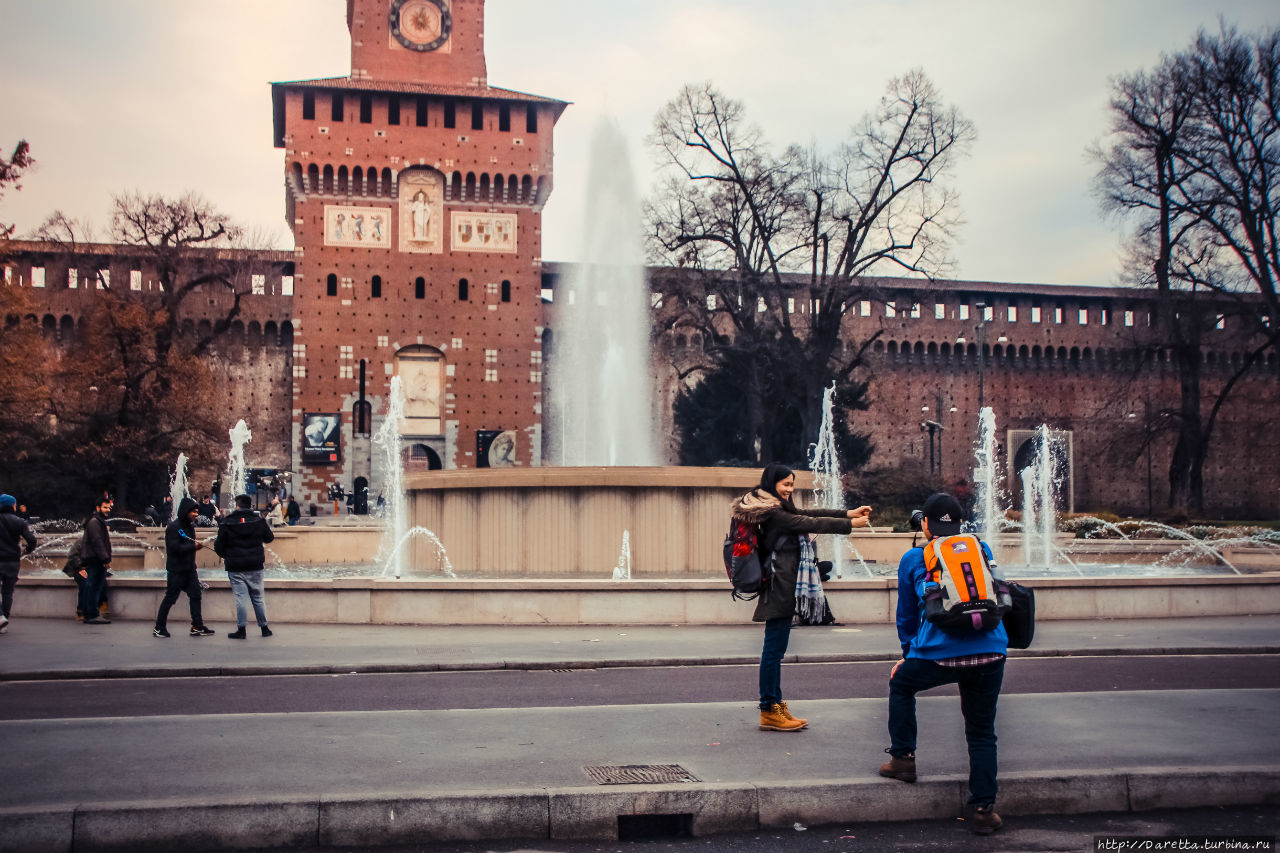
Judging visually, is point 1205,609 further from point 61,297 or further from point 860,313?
point 61,297

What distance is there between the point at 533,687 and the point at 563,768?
326cm

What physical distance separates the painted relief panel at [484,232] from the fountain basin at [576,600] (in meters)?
37.2

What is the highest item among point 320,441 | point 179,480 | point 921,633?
point 320,441

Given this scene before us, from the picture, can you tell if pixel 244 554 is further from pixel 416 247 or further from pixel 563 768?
pixel 416 247

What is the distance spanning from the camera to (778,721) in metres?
6.78

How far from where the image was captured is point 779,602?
6699 mm

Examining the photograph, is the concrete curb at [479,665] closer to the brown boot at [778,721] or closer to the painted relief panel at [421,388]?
the brown boot at [778,721]

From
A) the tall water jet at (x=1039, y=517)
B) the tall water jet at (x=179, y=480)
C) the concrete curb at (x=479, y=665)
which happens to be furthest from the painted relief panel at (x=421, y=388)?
the concrete curb at (x=479, y=665)

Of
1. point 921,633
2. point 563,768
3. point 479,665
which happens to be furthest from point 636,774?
point 479,665

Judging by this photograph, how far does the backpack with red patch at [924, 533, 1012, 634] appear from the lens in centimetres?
516

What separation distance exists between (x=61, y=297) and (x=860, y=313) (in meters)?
34.2

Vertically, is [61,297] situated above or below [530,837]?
above

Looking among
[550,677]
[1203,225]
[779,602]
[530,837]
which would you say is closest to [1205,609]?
[550,677]

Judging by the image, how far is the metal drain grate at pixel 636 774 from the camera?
5527mm
